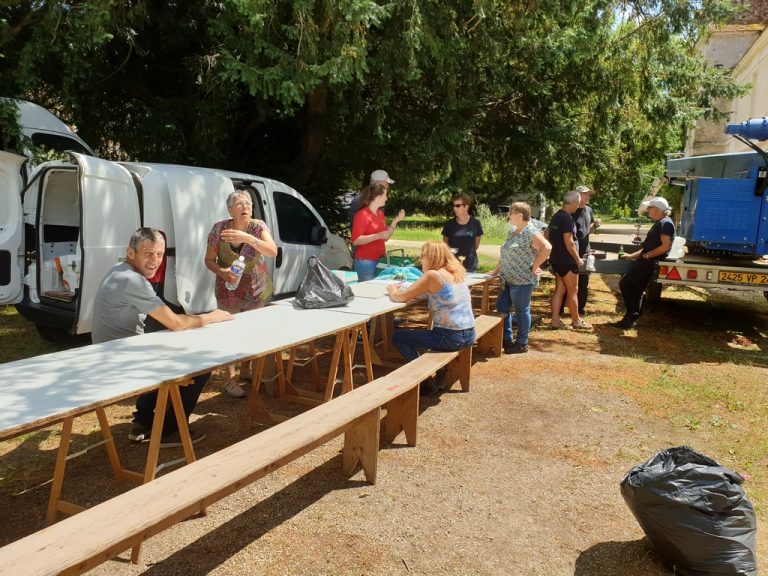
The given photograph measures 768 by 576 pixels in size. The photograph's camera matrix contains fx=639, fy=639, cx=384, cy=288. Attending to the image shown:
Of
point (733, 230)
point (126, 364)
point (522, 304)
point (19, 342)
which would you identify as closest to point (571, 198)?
point (522, 304)

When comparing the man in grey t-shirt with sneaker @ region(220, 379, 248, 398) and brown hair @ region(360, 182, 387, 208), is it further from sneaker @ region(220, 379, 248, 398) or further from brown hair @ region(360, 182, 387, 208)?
brown hair @ region(360, 182, 387, 208)

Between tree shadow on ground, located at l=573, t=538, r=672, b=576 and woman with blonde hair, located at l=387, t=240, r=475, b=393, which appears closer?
tree shadow on ground, located at l=573, t=538, r=672, b=576

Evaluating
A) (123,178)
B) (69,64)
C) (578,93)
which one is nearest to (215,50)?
Result: (69,64)

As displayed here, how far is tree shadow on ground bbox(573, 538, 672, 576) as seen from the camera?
10.3ft

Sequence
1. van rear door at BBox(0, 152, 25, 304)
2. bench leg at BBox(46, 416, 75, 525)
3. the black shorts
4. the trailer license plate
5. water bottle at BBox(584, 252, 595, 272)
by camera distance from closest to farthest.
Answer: bench leg at BBox(46, 416, 75, 525)
van rear door at BBox(0, 152, 25, 304)
the trailer license plate
the black shorts
water bottle at BBox(584, 252, 595, 272)

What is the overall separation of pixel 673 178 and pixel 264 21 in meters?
7.60

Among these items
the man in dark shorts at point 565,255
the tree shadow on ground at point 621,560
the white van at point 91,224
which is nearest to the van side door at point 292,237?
the white van at point 91,224

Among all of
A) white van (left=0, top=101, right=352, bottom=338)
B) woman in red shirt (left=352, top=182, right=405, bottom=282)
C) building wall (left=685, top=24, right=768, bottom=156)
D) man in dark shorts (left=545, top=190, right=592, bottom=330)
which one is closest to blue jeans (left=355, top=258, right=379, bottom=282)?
woman in red shirt (left=352, top=182, right=405, bottom=282)

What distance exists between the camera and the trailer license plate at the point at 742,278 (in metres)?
7.79

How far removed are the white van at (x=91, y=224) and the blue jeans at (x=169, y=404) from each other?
75.0 inches

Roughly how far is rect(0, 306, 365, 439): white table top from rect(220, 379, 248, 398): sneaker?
1079mm

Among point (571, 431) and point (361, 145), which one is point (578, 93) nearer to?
point (361, 145)

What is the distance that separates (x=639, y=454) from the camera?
15.0 feet

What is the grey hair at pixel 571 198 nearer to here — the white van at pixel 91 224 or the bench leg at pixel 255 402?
the white van at pixel 91 224
